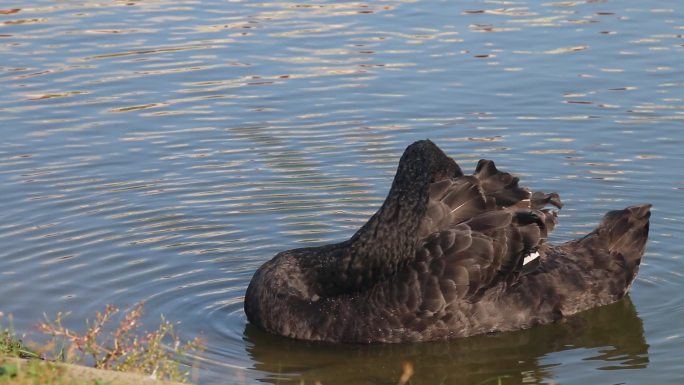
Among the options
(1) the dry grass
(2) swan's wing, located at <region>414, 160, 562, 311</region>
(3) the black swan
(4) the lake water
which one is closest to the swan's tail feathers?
(4) the lake water

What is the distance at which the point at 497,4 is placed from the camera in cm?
1806

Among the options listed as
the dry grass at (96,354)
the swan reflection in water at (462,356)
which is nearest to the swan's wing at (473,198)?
the swan reflection in water at (462,356)

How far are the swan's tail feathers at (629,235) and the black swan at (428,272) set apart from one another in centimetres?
44

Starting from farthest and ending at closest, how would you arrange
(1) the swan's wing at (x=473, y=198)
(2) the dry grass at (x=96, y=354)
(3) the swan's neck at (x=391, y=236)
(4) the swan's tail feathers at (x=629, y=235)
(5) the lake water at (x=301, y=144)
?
(4) the swan's tail feathers at (x=629, y=235)
(1) the swan's wing at (x=473, y=198)
(3) the swan's neck at (x=391, y=236)
(5) the lake water at (x=301, y=144)
(2) the dry grass at (x=96, y=354)

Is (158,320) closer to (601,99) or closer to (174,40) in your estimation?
(601,99)

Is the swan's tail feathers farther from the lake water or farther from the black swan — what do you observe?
the black swan

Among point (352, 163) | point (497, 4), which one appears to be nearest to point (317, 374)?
point (352, 163)

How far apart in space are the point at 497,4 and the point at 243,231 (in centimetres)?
801

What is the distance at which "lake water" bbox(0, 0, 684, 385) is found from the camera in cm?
939

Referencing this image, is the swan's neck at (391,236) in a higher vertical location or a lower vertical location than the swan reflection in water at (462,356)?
higher

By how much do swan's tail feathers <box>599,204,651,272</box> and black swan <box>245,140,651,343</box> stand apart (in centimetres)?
44

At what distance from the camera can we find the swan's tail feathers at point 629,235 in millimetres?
10156

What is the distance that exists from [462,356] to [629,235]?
6.21ft

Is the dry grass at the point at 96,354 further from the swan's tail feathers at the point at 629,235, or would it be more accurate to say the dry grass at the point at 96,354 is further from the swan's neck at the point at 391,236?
the swan's tail feathers at the point at 629,235
